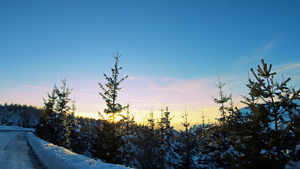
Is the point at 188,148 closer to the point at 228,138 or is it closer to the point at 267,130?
the point at 228,138

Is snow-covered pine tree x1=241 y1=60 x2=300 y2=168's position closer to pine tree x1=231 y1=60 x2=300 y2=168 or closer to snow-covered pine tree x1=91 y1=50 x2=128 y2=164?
pine tree x1=231 y1=60 x2=300 y2=168

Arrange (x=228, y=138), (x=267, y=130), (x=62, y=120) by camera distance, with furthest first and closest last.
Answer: (x=62, y=120), (x=228, y=138), (x=267, y=130)

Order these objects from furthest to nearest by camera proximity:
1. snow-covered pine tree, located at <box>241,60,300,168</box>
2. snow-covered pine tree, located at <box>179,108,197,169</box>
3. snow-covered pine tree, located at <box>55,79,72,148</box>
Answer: snow-covered pine tree, located at <box>55,79,72,148</box>, snow-covered pine tree, located at <box>179,108,197,169</box>, snow-covered pine tree, located at <box>241,60,300,168</box>

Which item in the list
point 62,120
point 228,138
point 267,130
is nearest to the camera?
point 267,130

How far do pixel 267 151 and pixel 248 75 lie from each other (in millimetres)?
2847

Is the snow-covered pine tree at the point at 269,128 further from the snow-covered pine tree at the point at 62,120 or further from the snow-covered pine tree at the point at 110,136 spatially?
the snow-covered pine tree at the point at 62,120

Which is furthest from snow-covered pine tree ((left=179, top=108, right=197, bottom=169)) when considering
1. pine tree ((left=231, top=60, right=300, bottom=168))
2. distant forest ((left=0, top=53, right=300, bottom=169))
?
pine tree ((left=231, top=60, right=300, bottom=168))

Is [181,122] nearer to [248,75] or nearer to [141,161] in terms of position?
[141,161]

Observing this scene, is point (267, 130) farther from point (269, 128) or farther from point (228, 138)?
point (228, 138)

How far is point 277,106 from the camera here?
5.35 meters

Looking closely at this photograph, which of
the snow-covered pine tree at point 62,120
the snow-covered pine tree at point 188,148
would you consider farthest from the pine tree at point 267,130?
the snow-covered pine tree at point 62,120

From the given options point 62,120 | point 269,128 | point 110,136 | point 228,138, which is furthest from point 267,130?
point 62,120

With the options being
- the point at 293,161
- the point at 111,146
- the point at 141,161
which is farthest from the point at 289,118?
the point at 111,146

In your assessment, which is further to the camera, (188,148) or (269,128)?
(188,148)
